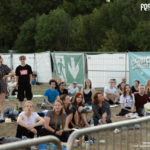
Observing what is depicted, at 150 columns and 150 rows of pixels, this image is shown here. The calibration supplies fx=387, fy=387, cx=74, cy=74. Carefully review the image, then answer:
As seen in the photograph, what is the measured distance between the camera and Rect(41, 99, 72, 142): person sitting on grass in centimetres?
745

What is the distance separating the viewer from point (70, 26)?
198 ft

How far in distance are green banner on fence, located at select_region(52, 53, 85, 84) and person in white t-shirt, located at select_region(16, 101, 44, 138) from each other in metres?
9.29

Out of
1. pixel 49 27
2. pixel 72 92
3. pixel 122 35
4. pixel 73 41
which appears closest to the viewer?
pixel 72 92

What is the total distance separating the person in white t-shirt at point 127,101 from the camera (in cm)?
1106

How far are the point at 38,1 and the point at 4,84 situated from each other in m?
67.2

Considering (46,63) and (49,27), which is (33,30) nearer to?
(49,27)

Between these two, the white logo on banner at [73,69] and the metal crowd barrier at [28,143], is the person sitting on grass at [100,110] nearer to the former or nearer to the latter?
the metal crowd barrier at [28,143]

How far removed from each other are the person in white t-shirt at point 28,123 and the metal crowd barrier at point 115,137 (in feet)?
12.0

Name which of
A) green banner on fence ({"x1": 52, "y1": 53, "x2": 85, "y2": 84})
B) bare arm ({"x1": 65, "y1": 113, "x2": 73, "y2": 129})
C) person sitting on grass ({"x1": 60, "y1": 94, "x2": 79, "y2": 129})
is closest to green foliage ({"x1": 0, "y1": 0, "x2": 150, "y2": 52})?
green banner on fence ({"x1": 52, "y1": 53, "x2": 85, "y2": 84})

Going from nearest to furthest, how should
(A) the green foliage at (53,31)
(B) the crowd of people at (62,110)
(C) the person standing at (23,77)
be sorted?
(B) the crowd of people at (62,110), (C) the person standing at (23,77), (A) the green foliage at (53,31)

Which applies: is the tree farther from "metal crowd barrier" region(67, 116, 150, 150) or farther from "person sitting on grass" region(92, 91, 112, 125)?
"metal crowd barrier" region(67, 116, 150, 150)

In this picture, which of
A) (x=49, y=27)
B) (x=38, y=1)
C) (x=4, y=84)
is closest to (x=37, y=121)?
(x=4, y=84)

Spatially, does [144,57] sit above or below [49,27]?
below

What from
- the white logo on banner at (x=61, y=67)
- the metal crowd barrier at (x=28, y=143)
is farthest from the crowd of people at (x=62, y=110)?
the white logo on banner at (x=61, y=67)
